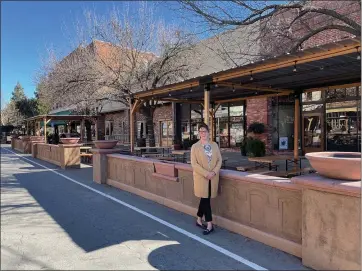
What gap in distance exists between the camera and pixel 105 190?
937 centimetres

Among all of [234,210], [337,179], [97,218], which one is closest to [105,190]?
[97,218]

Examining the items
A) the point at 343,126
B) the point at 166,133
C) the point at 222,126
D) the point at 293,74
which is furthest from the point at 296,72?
the point at 166,133

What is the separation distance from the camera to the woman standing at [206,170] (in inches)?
207

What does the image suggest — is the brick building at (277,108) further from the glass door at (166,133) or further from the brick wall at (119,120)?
the brick wall at (119,120)

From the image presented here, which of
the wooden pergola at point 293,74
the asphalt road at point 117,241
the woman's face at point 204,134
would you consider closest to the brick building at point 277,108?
the wooden pergola at point 293,74

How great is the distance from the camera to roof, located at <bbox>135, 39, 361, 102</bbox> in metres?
5.18

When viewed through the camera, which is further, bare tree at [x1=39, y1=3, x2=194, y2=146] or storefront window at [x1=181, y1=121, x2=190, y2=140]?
storefront window at [x1=181, y1=121, x2=190, y2=140]

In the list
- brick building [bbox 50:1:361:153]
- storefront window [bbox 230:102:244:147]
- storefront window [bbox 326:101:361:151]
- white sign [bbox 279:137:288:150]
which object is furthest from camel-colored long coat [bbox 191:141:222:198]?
storefront window [bbox 230:102:244:147]

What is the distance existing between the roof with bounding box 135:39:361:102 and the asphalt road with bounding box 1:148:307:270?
9.84 ft

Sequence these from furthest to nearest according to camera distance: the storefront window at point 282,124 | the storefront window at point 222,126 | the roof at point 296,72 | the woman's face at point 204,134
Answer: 1. the storefront window at point 222,126
2. the storefront window at point 282,124
3. the woman's face at point 204,134
4. the roof at point 296,72

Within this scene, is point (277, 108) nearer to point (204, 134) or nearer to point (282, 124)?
point (282, 124)

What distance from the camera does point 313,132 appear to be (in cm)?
1482

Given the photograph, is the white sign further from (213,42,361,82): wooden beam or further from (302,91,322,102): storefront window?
(213,42,361,82): wooden beam

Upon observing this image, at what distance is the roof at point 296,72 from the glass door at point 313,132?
4.85 metres
